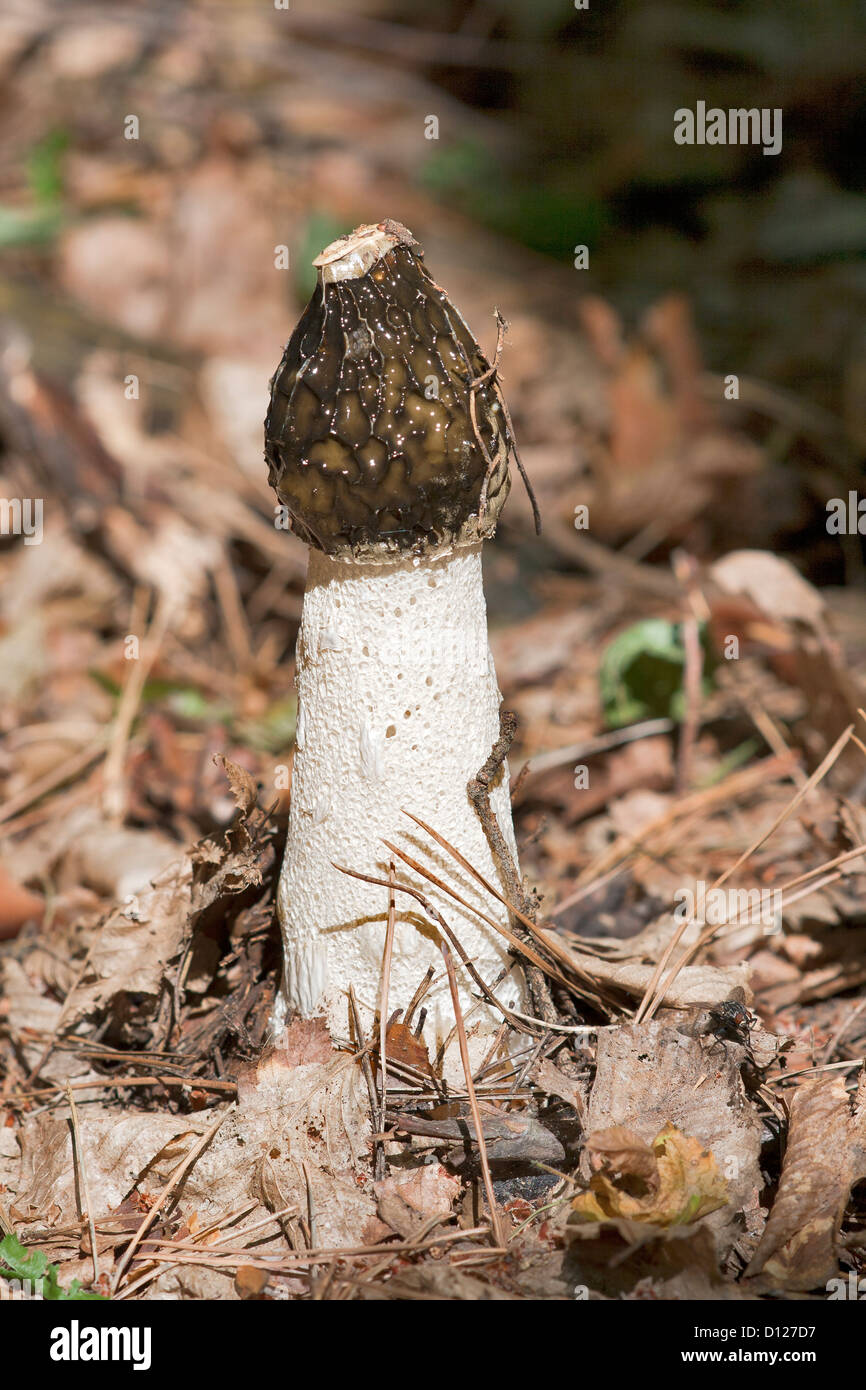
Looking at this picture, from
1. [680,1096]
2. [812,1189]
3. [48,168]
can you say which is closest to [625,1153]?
[680,1096]

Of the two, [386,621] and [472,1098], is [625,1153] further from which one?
[386,621]

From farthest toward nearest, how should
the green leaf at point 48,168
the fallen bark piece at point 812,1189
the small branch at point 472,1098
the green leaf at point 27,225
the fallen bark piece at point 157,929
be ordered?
the green leaf at point 48,168, the green leaf at point 27,225, the fallen bark piece at point 157,929, the small branch at point 472,1098, the fallen bark piece at point 812,1189

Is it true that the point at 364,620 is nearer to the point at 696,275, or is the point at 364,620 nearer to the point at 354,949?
the point at 354,949

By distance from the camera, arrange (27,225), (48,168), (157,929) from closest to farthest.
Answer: (157,929) < (27,225) < (48,168)

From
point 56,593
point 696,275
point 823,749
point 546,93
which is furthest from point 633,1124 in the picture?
point 546,93

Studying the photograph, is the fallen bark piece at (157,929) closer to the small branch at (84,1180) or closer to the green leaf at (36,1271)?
the small branch at (84,1180)

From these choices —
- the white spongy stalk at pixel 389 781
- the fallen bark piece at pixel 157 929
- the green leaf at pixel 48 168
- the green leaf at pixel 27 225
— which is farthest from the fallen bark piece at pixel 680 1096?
the green leaf at pixel 48 168
